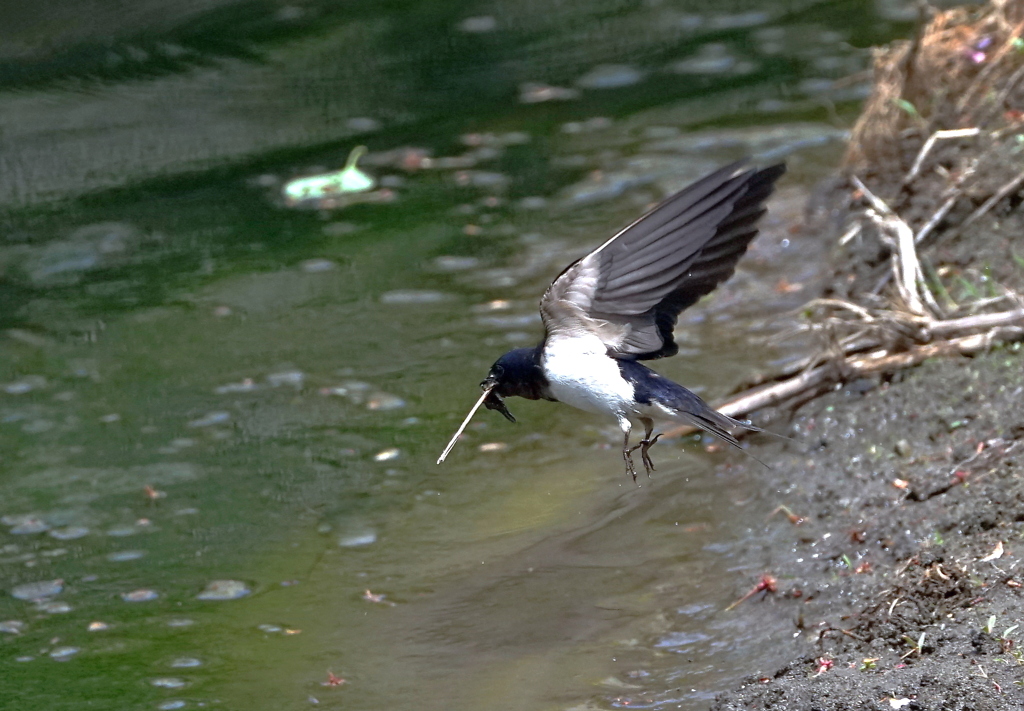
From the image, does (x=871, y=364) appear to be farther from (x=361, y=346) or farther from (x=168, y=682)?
(x=168, y=682)

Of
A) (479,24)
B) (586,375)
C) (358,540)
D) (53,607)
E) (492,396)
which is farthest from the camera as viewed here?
(479,24)

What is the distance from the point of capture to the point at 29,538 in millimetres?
4750

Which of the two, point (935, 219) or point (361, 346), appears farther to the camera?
point (361, 346)

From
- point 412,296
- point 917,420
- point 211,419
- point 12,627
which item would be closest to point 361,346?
point 412,296

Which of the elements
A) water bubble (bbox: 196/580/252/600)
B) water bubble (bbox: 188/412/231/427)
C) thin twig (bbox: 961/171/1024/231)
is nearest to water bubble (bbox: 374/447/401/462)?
water bubble (bbox: 188/412/231/427)

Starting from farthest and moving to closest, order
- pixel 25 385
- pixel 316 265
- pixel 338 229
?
1. pixel 338 229
2. pixel 316 265
3. pixel 25 385

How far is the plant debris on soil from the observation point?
3.24 meters

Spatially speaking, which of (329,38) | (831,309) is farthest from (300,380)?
(329,38)

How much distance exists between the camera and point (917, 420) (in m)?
4.42

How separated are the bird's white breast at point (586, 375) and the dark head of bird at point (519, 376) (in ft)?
0.12

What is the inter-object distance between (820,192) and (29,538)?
419 cm

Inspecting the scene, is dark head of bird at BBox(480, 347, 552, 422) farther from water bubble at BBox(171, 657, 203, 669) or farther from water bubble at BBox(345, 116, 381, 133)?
water bubble at BBox(345, 116, 381, 133)

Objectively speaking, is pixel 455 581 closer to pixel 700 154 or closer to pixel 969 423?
pixel 969 423

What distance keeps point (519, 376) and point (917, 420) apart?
1.65 metres
